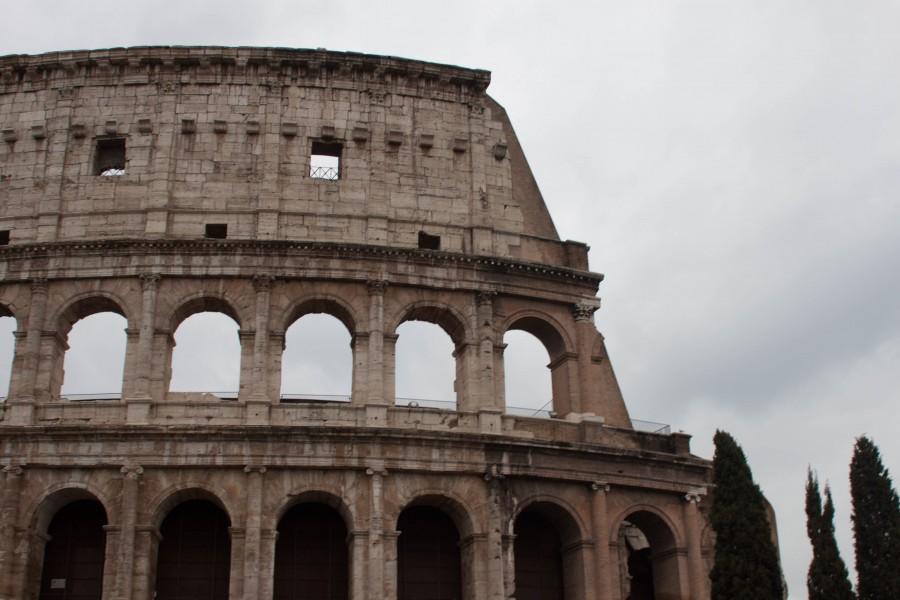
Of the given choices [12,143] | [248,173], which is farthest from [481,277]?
[12,143]

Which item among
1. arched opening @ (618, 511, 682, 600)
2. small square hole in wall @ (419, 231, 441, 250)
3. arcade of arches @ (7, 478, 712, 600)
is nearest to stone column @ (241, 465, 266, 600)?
arcade of arches @ (7, 478, 712, 600)

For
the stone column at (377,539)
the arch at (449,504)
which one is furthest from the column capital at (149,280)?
the arch at (449,504)

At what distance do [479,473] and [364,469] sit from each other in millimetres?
2585

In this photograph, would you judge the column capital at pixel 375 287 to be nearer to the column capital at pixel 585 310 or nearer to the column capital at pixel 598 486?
the column capital at pixel 585 310

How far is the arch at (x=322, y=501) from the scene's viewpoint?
79.4 feet

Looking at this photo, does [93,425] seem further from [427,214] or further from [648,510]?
[648,510]

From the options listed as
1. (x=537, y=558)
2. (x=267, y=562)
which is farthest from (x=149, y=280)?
(x=537, y=558)

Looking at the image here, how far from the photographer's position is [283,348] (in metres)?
26.0

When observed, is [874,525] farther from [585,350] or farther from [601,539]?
[585,350]

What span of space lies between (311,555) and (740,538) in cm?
939

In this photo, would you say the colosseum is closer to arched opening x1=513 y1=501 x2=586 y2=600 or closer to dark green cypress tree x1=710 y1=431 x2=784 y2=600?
arched opening x1=513 y1=501 x2=586 y2=600

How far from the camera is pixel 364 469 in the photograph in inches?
963

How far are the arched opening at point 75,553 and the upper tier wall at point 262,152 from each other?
6580mm

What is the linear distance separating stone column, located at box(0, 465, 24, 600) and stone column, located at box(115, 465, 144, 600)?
2258 mm
